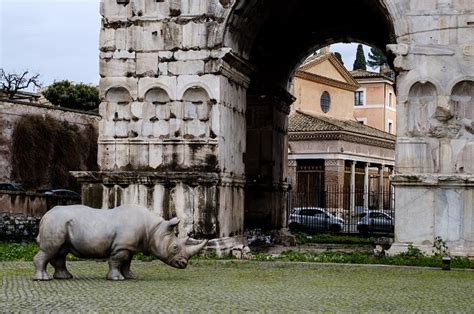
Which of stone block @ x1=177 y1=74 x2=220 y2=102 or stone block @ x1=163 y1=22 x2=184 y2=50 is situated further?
stone block @ x1=163 y1=22 x2=184 y2=50

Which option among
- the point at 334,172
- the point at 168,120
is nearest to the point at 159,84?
the point at 168,120

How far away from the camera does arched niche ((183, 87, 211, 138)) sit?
2189 centimetres

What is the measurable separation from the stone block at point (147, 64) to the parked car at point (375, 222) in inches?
678

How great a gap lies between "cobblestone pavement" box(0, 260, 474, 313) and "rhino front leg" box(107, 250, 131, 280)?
0.83 ft

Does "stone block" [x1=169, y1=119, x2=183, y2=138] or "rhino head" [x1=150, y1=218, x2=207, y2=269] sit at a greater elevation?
"stone block" [x1=169, y1=119, x2=183, y2=138]

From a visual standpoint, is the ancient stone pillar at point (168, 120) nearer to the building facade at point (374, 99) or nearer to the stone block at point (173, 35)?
the stone block at point (173, 35)

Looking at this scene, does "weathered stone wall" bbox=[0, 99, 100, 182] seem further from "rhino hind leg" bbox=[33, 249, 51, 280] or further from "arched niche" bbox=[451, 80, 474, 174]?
"rhino hind leg" bbox=[33, 249, 51, 280]

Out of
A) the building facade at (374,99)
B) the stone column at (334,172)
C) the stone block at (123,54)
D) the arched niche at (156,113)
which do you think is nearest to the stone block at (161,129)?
the arched niche at (156,113)

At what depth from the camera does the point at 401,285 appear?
15.8 m

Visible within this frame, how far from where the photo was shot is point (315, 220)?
4034 centimetres

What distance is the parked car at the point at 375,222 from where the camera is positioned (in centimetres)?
3819

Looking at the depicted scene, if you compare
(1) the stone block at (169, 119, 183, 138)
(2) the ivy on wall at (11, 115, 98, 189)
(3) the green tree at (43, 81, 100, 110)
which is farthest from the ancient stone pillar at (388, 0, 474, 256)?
(3) the green tree at (43, 81, 100, 110)

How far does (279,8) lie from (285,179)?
19.9ft

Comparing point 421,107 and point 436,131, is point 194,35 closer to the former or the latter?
point 421,107
